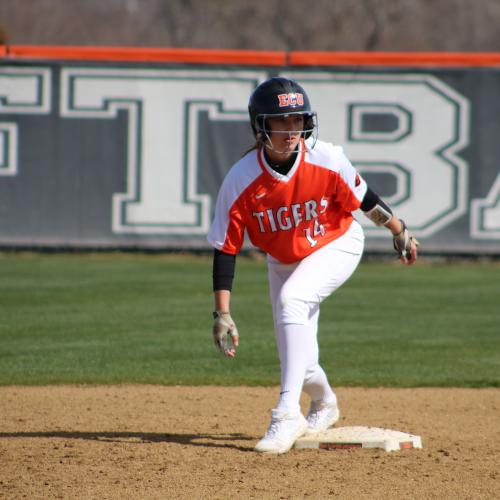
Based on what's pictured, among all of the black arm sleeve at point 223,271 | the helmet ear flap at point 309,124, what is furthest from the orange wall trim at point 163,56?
the black arm sleeve at point 223,271

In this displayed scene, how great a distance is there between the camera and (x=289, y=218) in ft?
16.5

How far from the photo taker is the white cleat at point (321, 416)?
5.34 meters

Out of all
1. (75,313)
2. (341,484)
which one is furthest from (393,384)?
(75,313)

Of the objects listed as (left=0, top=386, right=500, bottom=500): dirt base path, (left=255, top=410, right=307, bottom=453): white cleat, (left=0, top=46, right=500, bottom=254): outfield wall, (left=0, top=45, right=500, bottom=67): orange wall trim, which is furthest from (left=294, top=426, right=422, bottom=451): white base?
(left=0, top=45, right=500, bottom=67): orange wall trim

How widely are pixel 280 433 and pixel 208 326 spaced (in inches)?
157

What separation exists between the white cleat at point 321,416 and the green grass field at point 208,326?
5.37 feet

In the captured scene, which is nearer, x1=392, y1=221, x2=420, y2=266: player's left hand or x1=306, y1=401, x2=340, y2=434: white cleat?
x1=392, y1=221, x2=420, y2=266: player's left hand

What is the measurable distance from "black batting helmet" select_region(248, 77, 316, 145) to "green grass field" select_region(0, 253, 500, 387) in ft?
8.53

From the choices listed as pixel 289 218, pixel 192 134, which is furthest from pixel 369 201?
pixel 192 134

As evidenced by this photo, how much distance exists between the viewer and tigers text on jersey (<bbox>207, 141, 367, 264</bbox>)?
4.98 metres

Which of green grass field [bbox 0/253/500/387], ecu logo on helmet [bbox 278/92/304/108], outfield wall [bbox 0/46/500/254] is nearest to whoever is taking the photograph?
ecu logo on helmet [bbox 278/92/304/108]

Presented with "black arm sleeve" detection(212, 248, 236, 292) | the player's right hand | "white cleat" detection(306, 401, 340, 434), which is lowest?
"white cleat" detection(306, 401, 340, 434)

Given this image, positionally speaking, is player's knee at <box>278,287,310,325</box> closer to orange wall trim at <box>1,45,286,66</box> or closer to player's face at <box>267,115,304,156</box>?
player's face at <box>267,115,304,156</box>

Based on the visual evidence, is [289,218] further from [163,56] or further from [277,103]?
[163,56]
